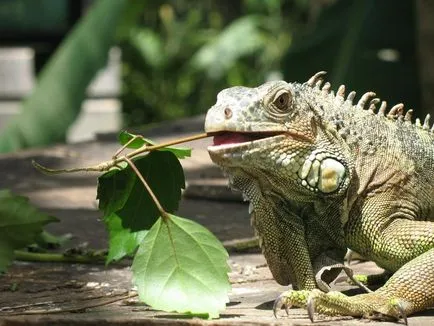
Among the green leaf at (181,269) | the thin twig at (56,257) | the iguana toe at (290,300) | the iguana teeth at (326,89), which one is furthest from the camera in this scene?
the thin twig at (56,257)

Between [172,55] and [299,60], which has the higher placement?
[299,60]

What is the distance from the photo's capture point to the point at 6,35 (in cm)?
1306

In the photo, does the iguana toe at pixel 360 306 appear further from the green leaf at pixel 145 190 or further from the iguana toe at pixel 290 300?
the green leaf at pixel 145 190

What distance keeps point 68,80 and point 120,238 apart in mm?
5113

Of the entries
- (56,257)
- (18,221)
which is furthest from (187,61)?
(18,221)

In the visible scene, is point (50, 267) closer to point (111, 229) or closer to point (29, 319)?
point (111, 229)

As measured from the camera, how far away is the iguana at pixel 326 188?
12.6 feet

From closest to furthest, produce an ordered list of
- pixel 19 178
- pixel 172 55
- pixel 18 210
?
pixel 18 210 < pixel 19 178 < pixel 172 55

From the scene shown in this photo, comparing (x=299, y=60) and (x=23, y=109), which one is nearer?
(x=23, y=109)

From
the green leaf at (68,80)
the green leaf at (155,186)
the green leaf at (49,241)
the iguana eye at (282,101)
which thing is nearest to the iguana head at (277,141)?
the iguana eye at (282,101)

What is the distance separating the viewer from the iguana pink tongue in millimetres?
3869

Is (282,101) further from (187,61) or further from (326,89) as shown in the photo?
(187,61)

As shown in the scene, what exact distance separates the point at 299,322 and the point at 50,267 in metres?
1.77

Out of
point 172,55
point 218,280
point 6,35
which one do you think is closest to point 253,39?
point 172,55
